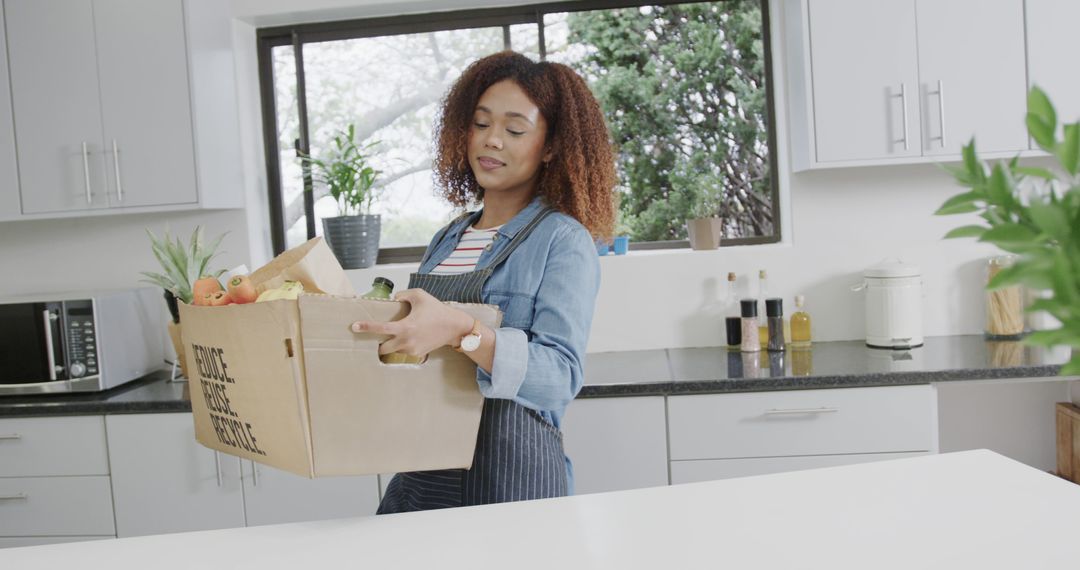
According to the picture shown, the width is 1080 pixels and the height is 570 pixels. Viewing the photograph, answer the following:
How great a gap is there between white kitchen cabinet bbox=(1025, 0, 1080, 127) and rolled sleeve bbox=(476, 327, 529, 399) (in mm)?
2065

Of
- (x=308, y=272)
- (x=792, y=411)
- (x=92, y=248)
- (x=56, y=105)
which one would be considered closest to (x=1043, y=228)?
(x=308, y=272)

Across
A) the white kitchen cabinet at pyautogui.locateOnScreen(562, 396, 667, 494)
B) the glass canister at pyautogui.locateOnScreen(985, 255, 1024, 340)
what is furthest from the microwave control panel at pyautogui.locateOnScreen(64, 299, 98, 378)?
the glass canister at pyautogui.locateOnScreen(985, 255, 1024, 340)

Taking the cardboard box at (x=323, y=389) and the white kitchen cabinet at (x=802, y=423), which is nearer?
the cardboard box at (x=323, y=389)

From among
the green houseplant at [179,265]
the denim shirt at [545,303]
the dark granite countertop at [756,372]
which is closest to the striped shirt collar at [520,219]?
the denim shirt at [545,303]

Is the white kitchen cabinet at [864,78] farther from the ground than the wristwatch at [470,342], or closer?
farther from the ground

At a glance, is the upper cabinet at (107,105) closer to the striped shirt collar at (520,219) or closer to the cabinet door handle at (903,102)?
the striped shirt collar at (520,219)

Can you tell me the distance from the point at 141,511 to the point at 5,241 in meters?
1.35

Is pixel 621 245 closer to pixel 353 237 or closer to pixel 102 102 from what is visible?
pixel 353 237

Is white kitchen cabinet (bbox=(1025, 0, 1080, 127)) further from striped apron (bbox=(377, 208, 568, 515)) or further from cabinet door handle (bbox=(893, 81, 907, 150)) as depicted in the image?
striped apron (bbox=(377, 208, 568, 515))

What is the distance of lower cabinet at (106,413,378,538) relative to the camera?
2.39 meters

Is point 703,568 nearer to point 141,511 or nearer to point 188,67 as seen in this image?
point 141,511

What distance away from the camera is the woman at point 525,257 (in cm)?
129

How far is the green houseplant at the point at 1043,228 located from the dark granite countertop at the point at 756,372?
1766mm

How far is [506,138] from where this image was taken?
143 cm
